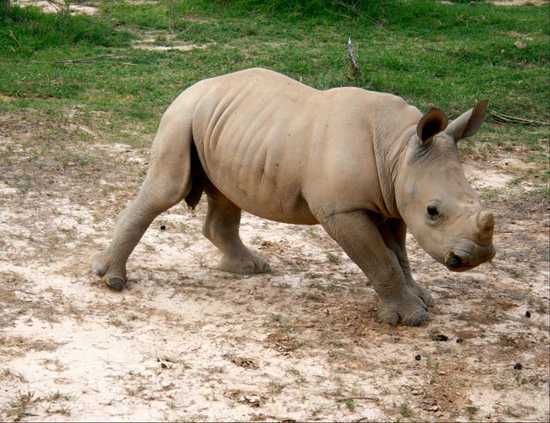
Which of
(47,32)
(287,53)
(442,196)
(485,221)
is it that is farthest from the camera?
(47,32)

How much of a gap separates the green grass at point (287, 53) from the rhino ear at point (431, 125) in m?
4.42

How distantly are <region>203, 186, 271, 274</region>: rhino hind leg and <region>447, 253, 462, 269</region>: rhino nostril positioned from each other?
5.56 feet

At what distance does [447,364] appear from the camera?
5.54 metres

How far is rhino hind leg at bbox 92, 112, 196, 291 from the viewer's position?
6176mm

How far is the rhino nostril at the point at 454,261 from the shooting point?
535 centimetres

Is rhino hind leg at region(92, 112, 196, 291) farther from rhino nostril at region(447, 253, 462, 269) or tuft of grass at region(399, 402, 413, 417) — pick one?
tuft of grass at region(399, 402, 413, 417)

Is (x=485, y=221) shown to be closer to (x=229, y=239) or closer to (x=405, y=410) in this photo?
(x=405, y=410)

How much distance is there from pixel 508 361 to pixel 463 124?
4.27ft

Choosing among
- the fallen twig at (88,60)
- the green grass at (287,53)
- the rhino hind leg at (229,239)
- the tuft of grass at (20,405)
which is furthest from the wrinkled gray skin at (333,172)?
the fallen twig at (88,60)

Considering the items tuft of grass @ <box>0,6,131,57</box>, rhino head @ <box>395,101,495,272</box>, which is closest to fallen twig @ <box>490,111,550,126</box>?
tuft of grass @ <box>0,6,131,57</box>

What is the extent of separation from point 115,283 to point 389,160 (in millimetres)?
1845

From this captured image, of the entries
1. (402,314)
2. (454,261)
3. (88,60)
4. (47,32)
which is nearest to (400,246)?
(402,314)

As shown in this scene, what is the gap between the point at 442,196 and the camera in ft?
17.8

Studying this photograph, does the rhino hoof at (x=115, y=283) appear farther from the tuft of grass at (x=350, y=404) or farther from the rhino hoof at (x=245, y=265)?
the tuft of grass at (x=350, y=404)
